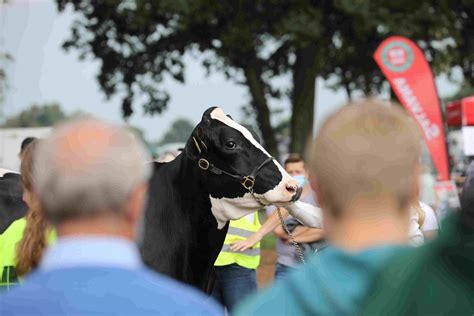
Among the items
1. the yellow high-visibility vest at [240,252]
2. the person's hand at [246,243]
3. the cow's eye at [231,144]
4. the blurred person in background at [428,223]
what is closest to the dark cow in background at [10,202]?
the cow's eye at [231,144]

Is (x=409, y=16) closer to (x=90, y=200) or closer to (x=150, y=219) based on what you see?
(x=150, y=219)

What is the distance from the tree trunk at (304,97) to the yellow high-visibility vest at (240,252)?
17.3 metres

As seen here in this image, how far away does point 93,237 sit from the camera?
6.01 ft

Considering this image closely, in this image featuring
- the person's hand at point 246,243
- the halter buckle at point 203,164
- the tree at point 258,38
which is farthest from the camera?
the tree at point 258,38

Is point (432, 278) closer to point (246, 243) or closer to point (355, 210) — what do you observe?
point (355, 210)

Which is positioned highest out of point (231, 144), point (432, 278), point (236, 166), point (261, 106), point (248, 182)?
point (261, 106)

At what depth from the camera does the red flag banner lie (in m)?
14.9

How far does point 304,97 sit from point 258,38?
8.57ft

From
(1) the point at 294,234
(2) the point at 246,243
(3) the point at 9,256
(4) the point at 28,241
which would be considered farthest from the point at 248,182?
(4) the point at 28,241

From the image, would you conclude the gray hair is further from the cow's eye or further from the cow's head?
the cow's eye

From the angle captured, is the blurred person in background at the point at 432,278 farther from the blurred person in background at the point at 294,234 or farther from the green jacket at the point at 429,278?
the blurred person in background at the point at 294,234

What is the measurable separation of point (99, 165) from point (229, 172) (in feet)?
13.5

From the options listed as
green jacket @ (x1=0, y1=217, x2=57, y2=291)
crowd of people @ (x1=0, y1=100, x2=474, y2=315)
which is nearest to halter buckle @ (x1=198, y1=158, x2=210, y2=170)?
green jacket @ (x1=0, y1=217, x2=57, y2=291)

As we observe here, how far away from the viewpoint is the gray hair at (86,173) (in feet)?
6.03
